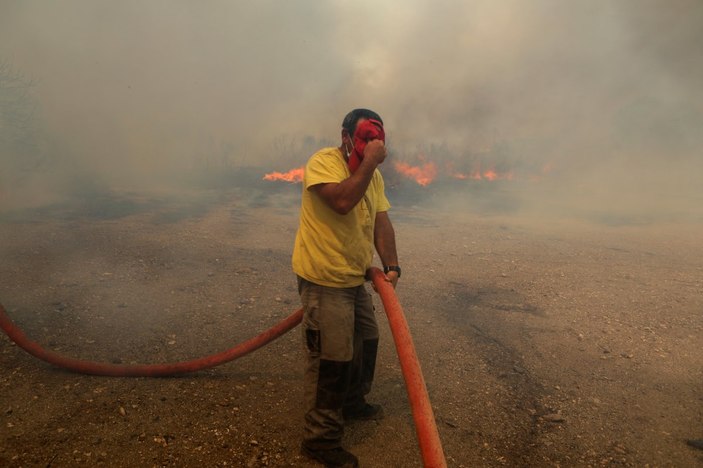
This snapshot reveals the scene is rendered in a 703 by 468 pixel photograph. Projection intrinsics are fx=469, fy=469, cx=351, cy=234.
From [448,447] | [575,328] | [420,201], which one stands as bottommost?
[448,447]

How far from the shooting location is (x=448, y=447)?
269cm

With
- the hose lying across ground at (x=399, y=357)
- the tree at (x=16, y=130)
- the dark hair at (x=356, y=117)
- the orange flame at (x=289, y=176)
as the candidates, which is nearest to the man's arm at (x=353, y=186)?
the dark hair at (x=356, y=117)

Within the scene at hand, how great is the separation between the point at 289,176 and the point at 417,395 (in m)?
11.9

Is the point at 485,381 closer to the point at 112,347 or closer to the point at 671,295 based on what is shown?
the point at 112,347

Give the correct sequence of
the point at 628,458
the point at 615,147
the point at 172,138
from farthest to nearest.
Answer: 1. the point at 615,147
2. the point at 172,138
3. the point at 628,458

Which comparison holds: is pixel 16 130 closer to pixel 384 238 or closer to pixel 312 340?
pixel 384 238

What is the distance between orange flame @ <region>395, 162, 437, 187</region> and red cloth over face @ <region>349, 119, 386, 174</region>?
1120 cm

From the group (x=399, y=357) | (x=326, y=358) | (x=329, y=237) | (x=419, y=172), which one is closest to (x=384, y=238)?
(x=329, y=237)

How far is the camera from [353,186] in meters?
2.23

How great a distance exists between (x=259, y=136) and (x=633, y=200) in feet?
42.2

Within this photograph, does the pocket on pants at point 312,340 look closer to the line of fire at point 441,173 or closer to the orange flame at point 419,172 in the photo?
the line of fire at point 441,173

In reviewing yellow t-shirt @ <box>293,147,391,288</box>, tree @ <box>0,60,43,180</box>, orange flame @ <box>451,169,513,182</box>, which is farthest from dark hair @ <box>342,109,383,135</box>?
orange flame @ <box>451,169,513,182</box>

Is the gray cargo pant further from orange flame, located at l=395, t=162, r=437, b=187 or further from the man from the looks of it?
orange flame, located at l=395, t=162, r=437, b=187

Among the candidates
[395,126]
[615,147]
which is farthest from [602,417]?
[615,147]
